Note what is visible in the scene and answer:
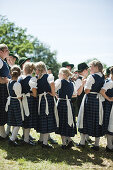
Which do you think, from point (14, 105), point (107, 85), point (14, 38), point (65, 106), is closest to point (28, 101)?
point (14, 105)

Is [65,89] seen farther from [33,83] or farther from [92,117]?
[92,117]

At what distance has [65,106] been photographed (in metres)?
4.16

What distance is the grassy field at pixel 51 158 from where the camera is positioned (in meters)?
3.29

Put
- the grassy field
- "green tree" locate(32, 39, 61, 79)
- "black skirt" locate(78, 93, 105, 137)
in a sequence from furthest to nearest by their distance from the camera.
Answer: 1. "green tree" locate(32, 39, 61, 79)
2. "black skirt" locate(78, 93, 105, 137)
3. the grassy field

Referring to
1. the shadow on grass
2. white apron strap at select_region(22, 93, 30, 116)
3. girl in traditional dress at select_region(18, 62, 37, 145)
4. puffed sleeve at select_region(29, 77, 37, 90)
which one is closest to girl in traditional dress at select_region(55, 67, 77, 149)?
the shadow on grass

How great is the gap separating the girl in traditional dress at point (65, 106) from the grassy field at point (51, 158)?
0.38 meters

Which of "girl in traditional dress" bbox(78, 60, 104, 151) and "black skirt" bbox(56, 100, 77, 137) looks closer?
"girl in traditional dress" bbox(78, 60, 104, 151)

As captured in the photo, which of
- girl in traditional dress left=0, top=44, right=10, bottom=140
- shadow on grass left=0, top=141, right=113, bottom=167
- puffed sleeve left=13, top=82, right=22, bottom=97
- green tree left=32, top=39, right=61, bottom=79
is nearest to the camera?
shadow on grass left=0, top=141, right=113, bottom=167

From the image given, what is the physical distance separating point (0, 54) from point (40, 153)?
2.46 metres

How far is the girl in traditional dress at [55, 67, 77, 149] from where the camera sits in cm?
410

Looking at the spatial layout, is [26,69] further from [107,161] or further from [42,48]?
[42,48]

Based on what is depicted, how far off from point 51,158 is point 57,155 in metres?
0.22

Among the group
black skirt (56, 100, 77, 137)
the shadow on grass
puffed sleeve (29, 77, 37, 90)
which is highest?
puffed sleeve (29, 77, 37, 90)

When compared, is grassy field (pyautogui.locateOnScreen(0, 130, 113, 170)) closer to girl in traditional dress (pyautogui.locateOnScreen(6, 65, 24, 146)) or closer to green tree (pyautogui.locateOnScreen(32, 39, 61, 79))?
girl in traditional dress (pyautogui.locateOnScreen(6, 65, 24, 146))
